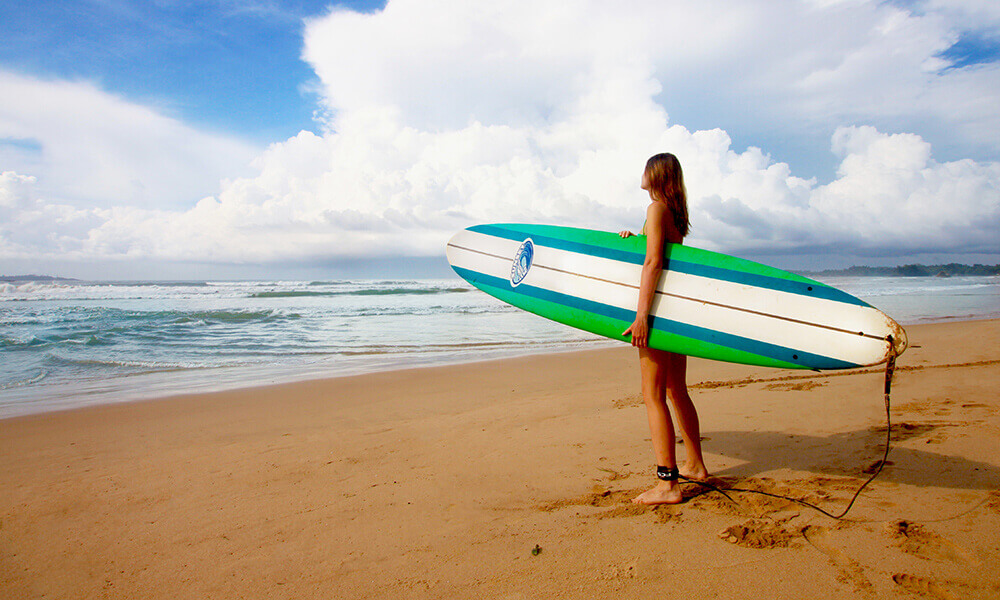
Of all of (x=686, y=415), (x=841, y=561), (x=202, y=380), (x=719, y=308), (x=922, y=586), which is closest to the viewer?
(x=922, y=586)

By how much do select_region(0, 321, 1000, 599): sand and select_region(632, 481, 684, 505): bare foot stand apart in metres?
0.05

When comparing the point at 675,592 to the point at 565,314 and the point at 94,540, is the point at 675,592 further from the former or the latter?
the point at 94,540

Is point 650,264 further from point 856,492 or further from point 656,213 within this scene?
point 856,492

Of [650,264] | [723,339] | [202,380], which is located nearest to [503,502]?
[650,264]

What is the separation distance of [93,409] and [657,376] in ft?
17.4

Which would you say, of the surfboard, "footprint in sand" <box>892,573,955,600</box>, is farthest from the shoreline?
"footprint in sand" <box>892,573,955,600</box>

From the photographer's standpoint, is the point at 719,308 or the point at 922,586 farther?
the point at 719,308

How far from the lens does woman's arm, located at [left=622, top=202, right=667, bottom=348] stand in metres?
2.35

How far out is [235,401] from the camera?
5.25 meters

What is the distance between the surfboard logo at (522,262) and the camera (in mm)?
3703

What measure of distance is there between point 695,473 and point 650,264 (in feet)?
3.56

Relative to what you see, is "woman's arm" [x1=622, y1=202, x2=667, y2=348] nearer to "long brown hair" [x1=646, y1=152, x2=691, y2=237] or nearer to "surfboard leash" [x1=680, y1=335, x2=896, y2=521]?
"long brown hair" [x1=646, y1=152, x2=691, y2=237]

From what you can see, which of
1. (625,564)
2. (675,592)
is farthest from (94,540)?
(675,592)

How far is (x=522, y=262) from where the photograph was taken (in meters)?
3.76
